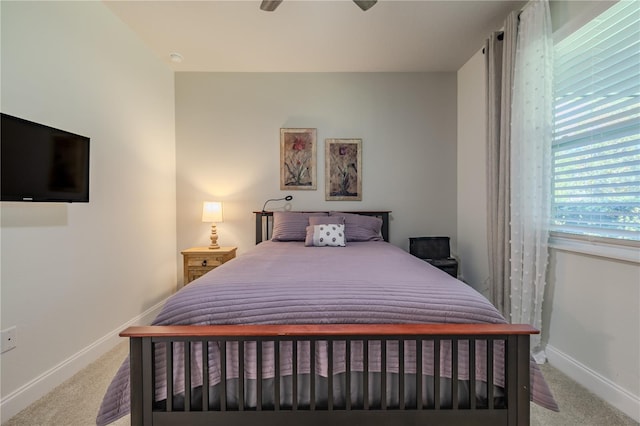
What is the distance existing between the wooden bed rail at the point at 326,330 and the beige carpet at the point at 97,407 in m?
0.80

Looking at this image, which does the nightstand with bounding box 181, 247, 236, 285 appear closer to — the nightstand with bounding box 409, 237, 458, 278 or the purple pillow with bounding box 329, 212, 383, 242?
the purple pillow with bounding box 329, 212, 383, 242

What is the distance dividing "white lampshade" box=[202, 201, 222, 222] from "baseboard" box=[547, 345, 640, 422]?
3.10 m

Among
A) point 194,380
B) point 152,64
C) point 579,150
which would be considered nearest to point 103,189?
point 152,64

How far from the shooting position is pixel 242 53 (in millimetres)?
2910

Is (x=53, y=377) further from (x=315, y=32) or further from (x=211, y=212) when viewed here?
(x=315, y=32)

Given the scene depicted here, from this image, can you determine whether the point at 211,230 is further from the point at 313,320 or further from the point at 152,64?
the point at 313,320

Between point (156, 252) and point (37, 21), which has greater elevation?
point (37, 21)

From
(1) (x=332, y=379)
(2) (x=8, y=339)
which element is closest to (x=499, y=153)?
(1) (x=332, y=379)

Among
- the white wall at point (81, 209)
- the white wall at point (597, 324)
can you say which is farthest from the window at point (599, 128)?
the white wall at point (81, 209)

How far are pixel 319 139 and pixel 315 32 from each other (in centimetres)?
111

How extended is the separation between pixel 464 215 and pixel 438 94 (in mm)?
1455

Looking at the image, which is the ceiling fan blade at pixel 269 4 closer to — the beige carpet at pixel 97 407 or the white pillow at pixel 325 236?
the white pillow at pixel 325 236

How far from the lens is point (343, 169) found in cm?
335

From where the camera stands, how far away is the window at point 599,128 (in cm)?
153
